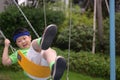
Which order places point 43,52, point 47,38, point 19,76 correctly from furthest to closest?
1. point 19,76
2. point 43,52
3. point 47,38

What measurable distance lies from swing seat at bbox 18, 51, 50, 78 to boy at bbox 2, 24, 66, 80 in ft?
0.15

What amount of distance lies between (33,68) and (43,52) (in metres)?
0.19

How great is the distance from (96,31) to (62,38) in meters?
0.71

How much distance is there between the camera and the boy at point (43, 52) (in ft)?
10.5

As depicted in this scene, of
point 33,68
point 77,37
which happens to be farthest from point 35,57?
point 77,37

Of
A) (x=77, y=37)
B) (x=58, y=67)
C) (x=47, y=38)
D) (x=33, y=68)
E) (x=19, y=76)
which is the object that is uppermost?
(x=47, y=38)

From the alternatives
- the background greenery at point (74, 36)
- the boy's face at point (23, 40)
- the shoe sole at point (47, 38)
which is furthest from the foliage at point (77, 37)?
the shoe sole at point (47, 38)

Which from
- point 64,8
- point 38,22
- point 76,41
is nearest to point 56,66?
point 76,41

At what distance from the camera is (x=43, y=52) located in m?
3.47

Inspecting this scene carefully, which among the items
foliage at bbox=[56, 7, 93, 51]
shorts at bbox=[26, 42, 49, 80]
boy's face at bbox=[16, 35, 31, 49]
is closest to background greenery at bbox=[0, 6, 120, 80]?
foliage at bbox=[56, 7, 93, 51]

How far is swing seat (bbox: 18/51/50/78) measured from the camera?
11.6 feet

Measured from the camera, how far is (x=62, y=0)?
36.0ft

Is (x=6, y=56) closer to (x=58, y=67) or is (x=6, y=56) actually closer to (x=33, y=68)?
(x=33, y=68)

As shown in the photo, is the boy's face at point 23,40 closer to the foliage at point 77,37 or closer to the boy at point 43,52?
the boy at point 43,52
